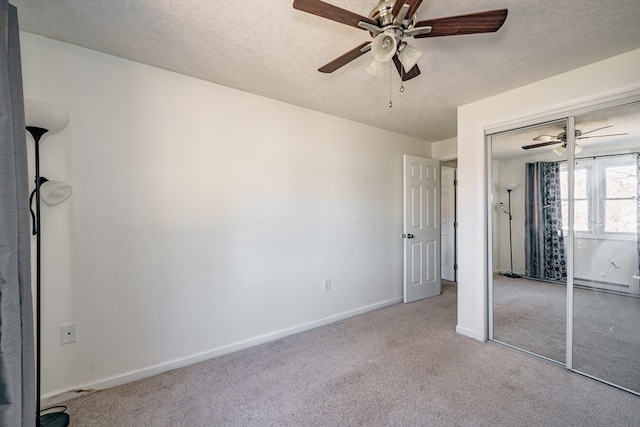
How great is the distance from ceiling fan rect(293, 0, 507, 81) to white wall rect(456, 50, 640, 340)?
144 centimetres

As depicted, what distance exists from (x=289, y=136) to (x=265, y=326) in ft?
6.46

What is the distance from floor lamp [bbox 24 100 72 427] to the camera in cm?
148

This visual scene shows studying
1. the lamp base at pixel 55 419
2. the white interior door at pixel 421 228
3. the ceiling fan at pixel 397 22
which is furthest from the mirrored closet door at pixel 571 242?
the lamp base at pixel 55 419

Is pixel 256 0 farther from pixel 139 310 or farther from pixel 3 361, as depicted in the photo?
pixel 139 310

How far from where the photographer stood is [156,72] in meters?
2.13

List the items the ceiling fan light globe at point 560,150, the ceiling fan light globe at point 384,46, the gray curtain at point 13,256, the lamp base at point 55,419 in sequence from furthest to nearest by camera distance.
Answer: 1. the ceiling fan light globe at point 560,150
2. the lamp base at point 55,419
3. the ceiling fan light globe at point 384,46
4. the gray curtain at point 13,256

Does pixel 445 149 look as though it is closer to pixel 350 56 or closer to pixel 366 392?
pixel 350 56

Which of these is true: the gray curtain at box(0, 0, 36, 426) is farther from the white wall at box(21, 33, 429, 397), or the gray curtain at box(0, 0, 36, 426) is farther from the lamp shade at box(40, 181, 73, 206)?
the white wall at box(21, 33, 429, 397)

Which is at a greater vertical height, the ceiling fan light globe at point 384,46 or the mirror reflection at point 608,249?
the ceiling fan light globe at point 384,46

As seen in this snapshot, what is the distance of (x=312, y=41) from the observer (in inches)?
70.7

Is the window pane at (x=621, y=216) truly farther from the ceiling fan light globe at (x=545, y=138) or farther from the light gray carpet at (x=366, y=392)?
the light gray carpet at (x=366, y=392)

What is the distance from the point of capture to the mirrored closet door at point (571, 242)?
6.59 feet

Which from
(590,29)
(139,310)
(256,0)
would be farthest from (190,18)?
(590,29)

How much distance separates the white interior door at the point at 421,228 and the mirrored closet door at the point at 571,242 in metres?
1.17
